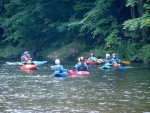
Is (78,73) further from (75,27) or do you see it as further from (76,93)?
(75,27)

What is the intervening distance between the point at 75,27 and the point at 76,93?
25.4 metres

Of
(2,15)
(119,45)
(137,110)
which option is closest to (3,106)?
(137,110)

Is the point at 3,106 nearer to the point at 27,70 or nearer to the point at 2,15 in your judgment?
the point at 27,70

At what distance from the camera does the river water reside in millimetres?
17484

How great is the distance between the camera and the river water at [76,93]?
57.4ft

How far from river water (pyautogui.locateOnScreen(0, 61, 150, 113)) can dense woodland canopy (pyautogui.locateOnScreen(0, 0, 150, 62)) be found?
28.9ft

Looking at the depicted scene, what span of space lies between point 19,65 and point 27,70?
16.1 ft

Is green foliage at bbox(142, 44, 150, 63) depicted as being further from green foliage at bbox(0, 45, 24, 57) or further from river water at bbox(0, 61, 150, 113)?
green foliage at bbox(0, 45, 24, 57)

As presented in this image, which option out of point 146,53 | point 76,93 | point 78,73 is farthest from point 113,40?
point 76,93

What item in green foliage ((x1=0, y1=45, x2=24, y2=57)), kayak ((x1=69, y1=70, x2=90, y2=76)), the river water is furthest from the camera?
green foliage ((x1=0, y1=45, x2=24, y2=57))

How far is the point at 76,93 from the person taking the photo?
21.1 m

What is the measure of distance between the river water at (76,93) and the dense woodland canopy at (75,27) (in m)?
8.82

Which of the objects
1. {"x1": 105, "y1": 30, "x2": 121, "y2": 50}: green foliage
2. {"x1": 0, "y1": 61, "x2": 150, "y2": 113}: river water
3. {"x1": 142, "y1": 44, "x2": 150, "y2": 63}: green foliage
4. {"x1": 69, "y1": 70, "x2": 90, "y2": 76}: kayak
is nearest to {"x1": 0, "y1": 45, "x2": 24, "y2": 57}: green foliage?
{"x1": 105, "y1": 30, "x2": 121, "y2": 50}: green foliage

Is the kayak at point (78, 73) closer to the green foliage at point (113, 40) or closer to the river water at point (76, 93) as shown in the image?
the river water at point (76, 93)
